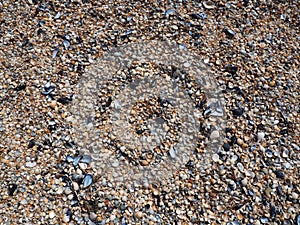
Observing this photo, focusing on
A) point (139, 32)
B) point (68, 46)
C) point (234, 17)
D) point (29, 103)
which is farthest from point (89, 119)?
A: point (234, 17)

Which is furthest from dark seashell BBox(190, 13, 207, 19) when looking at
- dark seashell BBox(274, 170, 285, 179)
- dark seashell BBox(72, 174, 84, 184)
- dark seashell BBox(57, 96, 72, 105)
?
dark seashell BBox(72, 174, 84, 184)

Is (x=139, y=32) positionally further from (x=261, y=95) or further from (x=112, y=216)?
(x=112, y=216)

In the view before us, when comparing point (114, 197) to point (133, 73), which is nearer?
point (114, 197)

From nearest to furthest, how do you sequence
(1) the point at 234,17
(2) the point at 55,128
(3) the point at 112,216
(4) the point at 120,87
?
(3) the point at 112,216
(2) the point at 55,128
(4) the point at 120,87
(1) the point at 234,17

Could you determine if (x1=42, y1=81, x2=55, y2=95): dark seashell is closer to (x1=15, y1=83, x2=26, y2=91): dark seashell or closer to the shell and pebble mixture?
the shell and pebble mixture

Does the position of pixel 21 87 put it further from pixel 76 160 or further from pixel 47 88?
pixel 76 160

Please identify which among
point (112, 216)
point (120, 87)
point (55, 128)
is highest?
point (120, 87)

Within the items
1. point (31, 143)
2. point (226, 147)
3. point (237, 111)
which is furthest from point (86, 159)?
point (237, 111)
